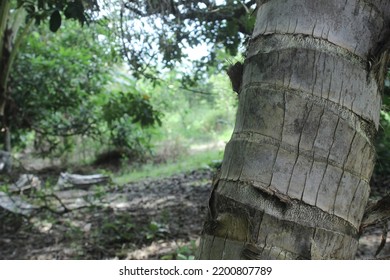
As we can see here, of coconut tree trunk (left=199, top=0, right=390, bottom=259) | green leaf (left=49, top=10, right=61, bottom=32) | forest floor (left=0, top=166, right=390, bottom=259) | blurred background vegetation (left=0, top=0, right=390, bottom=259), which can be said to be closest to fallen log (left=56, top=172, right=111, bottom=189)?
blurred background vegetation (left=0, top=0, right=390, bottom=259)

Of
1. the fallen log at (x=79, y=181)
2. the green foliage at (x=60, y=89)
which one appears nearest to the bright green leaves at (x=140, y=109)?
the green foliage at (x=60, y=89)

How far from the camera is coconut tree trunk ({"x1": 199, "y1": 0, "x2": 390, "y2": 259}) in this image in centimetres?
67

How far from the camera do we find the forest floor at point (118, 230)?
9.32ft

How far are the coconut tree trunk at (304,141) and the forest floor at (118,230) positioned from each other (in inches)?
72.7

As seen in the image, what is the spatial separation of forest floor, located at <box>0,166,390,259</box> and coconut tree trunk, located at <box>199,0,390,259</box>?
1.85 meters

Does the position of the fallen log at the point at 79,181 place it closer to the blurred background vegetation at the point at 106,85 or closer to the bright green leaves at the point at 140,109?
the blurred background vegetation at the point at 106,85

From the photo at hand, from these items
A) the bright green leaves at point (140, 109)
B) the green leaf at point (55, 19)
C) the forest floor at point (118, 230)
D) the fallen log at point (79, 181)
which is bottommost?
the fallen log at point (79, 181)

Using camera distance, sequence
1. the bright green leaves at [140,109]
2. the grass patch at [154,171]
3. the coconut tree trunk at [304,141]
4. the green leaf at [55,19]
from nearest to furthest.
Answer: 1. the coconut tree trunk at [304,141]
2. the green leaf at [55,19]
3. the bright green leaves at [140,109]
4. the grass patch at [154,171]

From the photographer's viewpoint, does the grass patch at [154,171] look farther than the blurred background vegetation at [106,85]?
Yes

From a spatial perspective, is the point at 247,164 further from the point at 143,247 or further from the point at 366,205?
the point at 143,247

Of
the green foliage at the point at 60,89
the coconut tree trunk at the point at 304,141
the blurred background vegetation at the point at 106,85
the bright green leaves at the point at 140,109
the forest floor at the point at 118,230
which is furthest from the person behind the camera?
the green foliage at the point at 60,89

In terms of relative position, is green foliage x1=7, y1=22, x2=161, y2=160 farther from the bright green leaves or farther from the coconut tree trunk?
the coconut tree trunk
